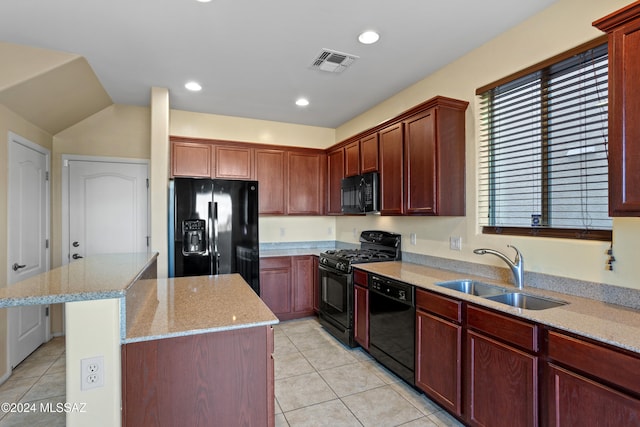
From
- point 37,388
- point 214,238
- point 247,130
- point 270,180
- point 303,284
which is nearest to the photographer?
point 37,388

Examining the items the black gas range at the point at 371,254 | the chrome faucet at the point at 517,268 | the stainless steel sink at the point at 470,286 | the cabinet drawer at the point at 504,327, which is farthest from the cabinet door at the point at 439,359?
the black gas range at the point at 371,254

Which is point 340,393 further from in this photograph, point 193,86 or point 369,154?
point 193,86

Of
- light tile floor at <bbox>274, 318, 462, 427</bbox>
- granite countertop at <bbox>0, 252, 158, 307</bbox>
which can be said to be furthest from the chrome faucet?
granite countertop at <bbox>0, 252, 158, 307</bbox>

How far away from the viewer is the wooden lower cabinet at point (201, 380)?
1324 mm

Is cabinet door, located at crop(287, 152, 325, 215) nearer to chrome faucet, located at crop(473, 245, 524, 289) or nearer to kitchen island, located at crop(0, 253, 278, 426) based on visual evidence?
chrome faucet, located at crop(473, 245, 524, 289)

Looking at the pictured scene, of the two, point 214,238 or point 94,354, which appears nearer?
point 94,354

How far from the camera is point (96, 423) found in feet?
4.09

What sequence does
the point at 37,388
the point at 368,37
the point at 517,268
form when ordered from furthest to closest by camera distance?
the point at 37,388, the point at 368,37, the point at 517,268

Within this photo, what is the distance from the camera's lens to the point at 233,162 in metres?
4.14

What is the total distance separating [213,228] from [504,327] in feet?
9.42

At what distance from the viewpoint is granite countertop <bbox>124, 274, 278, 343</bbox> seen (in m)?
1.38

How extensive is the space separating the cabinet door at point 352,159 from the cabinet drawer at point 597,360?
8.71ft

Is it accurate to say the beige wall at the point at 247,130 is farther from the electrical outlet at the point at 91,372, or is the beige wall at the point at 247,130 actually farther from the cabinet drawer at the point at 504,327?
the cabinet drawer at the point at 504,327

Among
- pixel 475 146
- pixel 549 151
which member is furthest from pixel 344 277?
pixel 549 151
